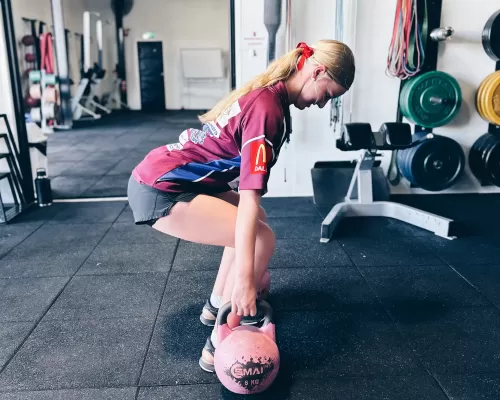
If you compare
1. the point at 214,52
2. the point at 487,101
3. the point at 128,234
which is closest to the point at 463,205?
the point at 487,101

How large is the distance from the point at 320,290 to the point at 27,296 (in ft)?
4.01

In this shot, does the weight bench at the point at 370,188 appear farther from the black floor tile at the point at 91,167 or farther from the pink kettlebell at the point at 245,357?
the black floor tile at the point at 91,167

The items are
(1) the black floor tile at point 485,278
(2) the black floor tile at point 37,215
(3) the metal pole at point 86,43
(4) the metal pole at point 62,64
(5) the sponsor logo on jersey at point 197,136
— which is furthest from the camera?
(3) the metal pole at point 86,43

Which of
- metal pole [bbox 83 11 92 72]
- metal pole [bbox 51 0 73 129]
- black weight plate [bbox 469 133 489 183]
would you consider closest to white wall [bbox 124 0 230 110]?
metal pole [bbox 83 11 92 72]

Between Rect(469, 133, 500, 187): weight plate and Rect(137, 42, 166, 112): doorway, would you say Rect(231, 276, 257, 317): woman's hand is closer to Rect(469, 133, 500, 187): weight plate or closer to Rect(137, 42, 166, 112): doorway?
Rect(469, 133, 500, 187): weight plate

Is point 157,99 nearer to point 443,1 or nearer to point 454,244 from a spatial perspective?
point 443,1

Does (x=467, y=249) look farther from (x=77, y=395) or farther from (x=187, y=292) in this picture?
(x=77, y=395)

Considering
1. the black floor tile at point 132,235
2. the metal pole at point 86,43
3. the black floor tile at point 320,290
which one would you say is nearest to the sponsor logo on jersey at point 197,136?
the black floor tile at point 320,290

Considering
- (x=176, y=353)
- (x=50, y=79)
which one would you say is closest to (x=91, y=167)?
(x=50, y=79)

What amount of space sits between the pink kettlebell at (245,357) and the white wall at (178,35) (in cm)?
951

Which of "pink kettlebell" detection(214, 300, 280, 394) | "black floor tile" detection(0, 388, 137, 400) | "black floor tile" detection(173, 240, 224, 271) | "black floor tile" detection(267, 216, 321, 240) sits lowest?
"black floor tile" detection(267, 216, 321, 240)

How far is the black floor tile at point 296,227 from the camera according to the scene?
8.74 feet

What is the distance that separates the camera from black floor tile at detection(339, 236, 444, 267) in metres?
2.26

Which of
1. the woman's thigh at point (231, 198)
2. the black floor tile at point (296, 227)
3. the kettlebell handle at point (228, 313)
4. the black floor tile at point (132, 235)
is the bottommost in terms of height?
the black floor tile at point (132, 235)
